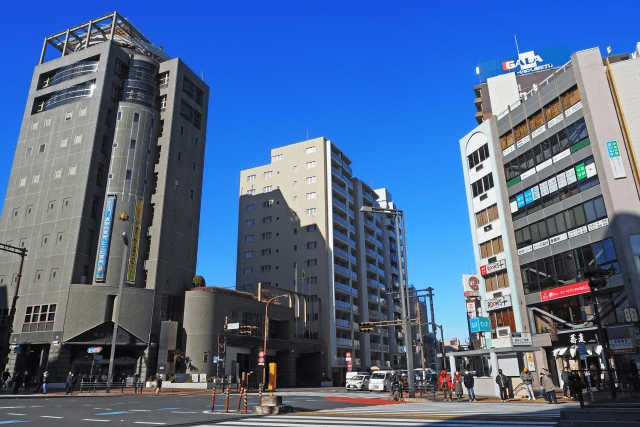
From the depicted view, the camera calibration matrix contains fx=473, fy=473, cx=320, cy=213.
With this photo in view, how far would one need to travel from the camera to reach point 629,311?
32.1m

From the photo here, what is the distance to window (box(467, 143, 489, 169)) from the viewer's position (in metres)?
49.1

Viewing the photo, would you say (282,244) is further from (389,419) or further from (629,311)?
(389,419)

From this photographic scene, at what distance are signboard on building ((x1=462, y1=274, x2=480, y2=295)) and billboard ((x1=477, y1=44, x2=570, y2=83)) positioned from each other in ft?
80.3

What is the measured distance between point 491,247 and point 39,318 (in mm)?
47804

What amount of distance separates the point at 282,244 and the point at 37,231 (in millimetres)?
38789

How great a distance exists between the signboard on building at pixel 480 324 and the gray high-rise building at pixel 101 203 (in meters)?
33.5

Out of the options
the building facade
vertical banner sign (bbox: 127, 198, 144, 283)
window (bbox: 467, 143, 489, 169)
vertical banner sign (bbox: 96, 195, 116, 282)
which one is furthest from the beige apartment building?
the building facade

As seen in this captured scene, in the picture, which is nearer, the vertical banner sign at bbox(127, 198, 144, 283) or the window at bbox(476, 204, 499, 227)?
the window at bbox(476, 204, 499, 227)

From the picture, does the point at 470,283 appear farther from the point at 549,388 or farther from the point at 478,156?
the point at 549,388

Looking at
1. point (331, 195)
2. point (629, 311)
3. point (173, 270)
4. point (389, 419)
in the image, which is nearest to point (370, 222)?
point (331, 195)

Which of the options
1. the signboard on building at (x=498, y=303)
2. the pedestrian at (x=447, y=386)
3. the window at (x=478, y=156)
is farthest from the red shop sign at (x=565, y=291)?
the window at (x=478, y=156)

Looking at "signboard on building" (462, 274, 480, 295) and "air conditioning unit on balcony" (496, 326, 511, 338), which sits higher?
"signboard on building" (462, 274, 480, 295)

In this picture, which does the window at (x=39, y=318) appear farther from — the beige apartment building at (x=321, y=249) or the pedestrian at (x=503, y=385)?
the pedestrian at (x=503, y=385)

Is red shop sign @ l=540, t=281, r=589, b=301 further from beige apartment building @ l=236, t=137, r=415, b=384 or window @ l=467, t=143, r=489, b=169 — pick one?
beige apartment building @ l=236, t=137, r=415, b=384
